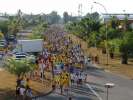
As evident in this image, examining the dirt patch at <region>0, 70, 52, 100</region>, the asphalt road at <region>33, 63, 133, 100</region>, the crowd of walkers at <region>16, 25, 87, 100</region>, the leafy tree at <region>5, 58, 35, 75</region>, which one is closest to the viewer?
the crowd of walkers at <region>16, 25, 87, 100</region>

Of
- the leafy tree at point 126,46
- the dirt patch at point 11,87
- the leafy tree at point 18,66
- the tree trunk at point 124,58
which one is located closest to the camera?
the dirt patch at point 11,87

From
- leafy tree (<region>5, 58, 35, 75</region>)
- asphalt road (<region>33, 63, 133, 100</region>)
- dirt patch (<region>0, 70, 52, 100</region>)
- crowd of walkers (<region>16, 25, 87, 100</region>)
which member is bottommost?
asphalt road (<region>33, 63, 133, 100</region>)

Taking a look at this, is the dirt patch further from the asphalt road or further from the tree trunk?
the tree trunk

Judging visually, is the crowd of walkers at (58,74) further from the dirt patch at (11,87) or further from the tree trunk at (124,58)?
the tree trunk at (124,58)

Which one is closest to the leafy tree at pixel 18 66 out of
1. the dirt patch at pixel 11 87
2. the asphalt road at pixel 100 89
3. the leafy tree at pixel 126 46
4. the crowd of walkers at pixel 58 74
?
the crowd of walkers at pixel 58 74

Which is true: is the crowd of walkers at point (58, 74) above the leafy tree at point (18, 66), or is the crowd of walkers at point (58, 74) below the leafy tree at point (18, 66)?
below

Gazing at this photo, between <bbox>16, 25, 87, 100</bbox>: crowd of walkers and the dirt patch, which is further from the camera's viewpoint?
the dirt patch

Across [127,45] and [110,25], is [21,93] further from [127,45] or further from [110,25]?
[110,25]

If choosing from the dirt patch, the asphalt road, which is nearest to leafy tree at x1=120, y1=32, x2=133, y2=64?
the asphalt road

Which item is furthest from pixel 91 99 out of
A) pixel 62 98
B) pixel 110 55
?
pixel 110 55

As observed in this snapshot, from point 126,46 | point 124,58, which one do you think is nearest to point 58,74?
point 126,46

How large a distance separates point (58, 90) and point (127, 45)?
76.0 ft

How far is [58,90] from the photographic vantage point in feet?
122

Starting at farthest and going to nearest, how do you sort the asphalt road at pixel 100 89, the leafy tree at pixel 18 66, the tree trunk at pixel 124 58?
the tree trunk at pixel 124 58 < the asphalt road at pixel 100 89 < the leafy tree at pixel 18 66
